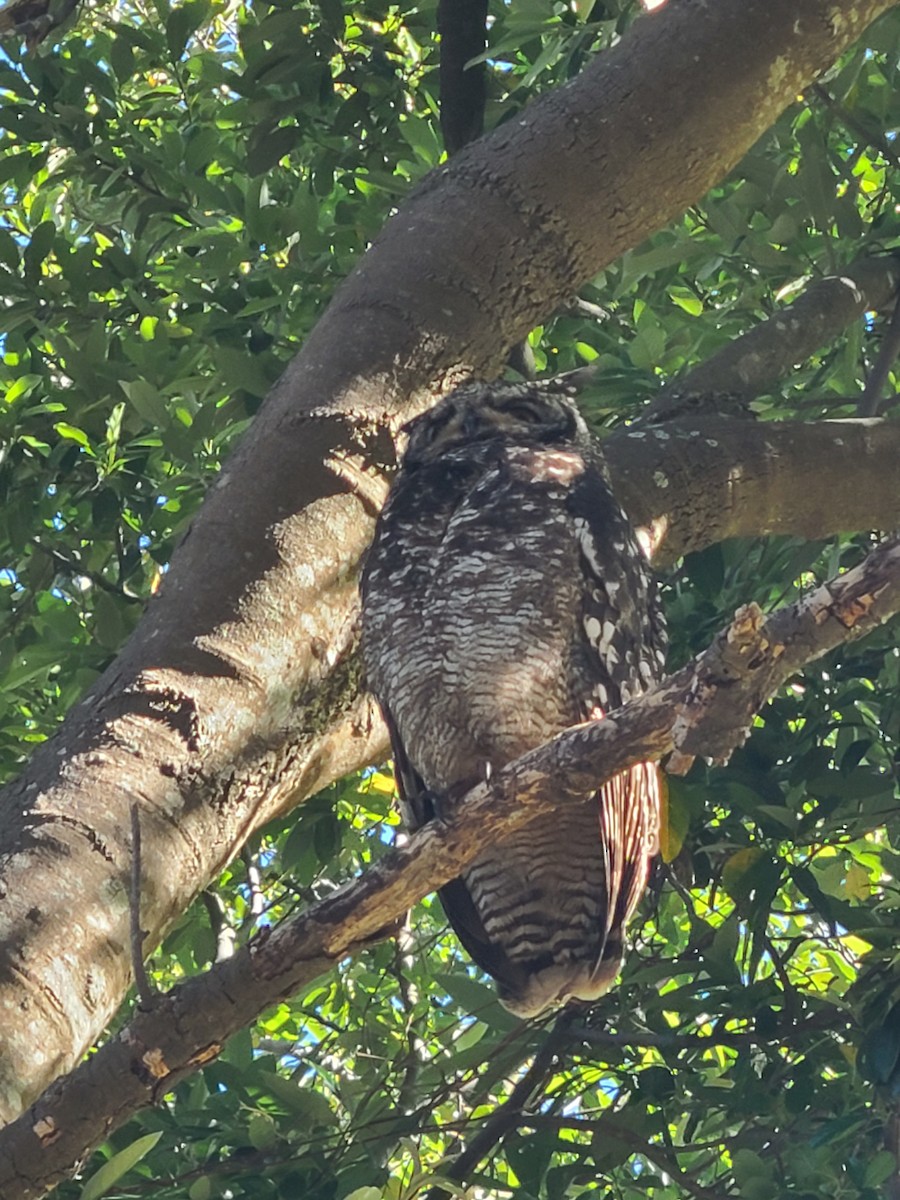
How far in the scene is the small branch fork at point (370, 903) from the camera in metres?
1.44

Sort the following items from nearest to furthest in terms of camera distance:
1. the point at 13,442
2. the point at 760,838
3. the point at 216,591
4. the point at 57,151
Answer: the point at 216,591 < the point at 760,838 < the point at 13,442 < the point at 57,151

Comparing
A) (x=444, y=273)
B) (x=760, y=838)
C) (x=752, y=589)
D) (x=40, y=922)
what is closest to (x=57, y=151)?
(x=444, y=273)

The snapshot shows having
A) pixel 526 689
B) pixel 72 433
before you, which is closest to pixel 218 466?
pixel 72 433

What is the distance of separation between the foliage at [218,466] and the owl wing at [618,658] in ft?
0.36

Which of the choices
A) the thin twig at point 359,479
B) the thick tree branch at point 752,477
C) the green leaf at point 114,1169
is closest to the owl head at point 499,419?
the thick tree branch at point 752,477

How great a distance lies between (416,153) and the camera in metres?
3.43

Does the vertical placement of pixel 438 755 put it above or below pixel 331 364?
below

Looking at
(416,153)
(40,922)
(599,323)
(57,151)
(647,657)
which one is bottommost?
(40,922)

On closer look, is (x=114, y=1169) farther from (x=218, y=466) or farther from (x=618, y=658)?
(x=218, y=466)

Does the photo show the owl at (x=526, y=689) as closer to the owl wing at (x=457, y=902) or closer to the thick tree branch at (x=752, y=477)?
the owl wing at (x=457, y=902)

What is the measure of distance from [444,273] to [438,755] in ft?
2.69

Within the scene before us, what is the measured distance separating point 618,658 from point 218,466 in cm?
125

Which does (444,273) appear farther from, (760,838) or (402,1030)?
(402,1030)

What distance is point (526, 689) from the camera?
250 cm
